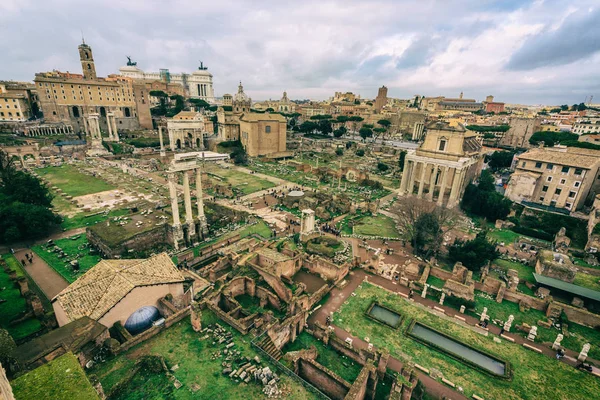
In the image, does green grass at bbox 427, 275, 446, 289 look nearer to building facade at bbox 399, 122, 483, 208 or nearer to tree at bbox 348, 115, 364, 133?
building facade at bbox 399, 122, 483, 208

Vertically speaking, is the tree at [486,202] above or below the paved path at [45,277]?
above

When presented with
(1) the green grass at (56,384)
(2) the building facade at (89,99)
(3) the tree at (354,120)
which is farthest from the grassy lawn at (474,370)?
(3) the tree at (354,120)

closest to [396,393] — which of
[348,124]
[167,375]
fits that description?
[167,375]

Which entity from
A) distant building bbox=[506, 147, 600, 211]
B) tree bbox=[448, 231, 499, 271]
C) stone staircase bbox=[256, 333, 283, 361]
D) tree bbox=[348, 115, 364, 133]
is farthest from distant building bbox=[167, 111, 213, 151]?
distant building bbox=[506, 147, 600, 211]

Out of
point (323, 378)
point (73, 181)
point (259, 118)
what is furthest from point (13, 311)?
point (259, 118)

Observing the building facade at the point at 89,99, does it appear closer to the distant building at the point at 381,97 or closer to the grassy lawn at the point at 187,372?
the grassy lawn at the point at 187,372

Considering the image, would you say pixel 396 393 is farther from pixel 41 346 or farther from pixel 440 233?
pixel 440 233

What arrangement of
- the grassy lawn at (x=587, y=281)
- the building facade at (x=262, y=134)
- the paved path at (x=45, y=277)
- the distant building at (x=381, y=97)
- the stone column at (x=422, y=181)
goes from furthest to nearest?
1. the distant building at (x=381, y=97)
2. the building facade at (x=262, y=134)
3. the stone column at (x=422, y=181)
4. the grassy lawn at (x=587, y=281)
5. the paved path at (x=45, y=277)
